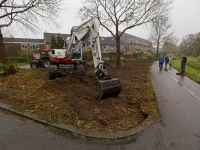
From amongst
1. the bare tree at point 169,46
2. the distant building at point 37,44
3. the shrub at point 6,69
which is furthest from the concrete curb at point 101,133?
the bare tree at point 169,46

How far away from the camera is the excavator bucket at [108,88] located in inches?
170

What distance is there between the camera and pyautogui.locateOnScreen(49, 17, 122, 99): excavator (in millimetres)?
4504

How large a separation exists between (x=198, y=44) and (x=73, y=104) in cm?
4353

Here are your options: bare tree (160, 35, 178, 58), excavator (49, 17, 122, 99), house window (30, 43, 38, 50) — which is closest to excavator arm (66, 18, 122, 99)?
excavator (49, 17, 122, 99)

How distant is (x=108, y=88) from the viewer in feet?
14.5

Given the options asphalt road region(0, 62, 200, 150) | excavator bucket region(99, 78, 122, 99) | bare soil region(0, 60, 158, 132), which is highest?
excavator bucket region(99, 78, 122, 99)

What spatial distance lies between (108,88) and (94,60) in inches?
70.6

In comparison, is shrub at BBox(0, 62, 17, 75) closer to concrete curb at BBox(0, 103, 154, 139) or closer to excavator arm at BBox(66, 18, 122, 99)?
excavator arm at BBox(66, 18, 122, 99)

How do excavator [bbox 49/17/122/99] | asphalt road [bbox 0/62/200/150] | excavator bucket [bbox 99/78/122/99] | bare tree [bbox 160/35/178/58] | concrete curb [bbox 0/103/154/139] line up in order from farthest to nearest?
bare tree [bbox 160/35/178/58], excavator [bbox 49/17/122/99], excavator bucket [bbox 99/78/122/99], concrete curb [bbox 0/103/154/139], asphalt road [bbox 0/62/200/150]

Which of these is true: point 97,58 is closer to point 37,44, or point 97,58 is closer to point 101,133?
point 101,133

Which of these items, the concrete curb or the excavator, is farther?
the excavator

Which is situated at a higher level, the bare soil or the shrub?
the shrub

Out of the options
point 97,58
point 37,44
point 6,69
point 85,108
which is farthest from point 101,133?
point 37,44

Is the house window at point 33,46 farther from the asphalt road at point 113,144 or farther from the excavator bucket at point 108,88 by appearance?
the excavator bucket at point 108,88
